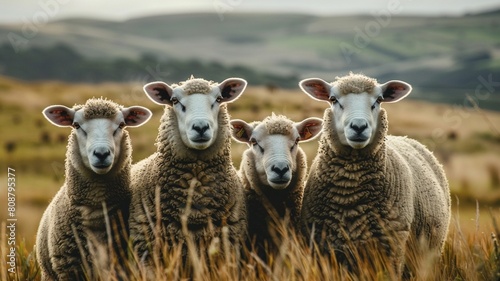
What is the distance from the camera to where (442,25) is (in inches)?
6531

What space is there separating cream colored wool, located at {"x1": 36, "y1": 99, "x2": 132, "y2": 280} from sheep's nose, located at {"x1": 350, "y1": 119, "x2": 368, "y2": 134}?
2.13 metres

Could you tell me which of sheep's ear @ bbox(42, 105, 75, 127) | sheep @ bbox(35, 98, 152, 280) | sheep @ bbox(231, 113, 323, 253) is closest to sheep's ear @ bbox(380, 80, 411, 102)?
sheep @ bbox(231, 113, 323, 253)

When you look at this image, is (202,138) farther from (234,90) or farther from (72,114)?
(72,114)

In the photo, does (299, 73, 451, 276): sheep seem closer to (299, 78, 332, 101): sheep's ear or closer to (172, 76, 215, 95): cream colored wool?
(299, 78, 332, 101): sheep's ear

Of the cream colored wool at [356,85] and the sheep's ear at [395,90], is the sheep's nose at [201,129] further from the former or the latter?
the sheep's ear at [395,90]

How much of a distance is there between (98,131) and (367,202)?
2518mm

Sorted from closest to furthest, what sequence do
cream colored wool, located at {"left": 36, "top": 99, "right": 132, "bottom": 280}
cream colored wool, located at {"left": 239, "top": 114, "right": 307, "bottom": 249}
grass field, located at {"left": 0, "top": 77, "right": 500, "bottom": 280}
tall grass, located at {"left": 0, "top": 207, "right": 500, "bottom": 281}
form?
tall grass, located at {"left": 0, "top": 207, "right": 500, "bottom": 281} → cream colored wool, located at {"left": 36, "top": 99, "right": 132, "bottom": 280} → cream colored wool, located at {"left": 239, "top": 114, "right": 307, "bottom": 249} → grass field, located at {"left": 0, "top": 77, "right": 500, "bottom": 280}

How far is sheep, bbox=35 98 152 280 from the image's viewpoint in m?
5.70

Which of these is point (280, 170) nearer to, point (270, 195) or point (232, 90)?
point (270, 195)

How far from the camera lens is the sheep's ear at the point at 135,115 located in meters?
6.23

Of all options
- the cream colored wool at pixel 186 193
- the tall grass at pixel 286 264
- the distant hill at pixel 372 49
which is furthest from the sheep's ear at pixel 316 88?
the distant hill at pixel 372 49

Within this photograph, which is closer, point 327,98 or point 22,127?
point 327,98

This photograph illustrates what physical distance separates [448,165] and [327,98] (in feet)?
68.1

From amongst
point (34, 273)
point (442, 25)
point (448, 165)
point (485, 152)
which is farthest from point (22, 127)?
point (442, 25)
